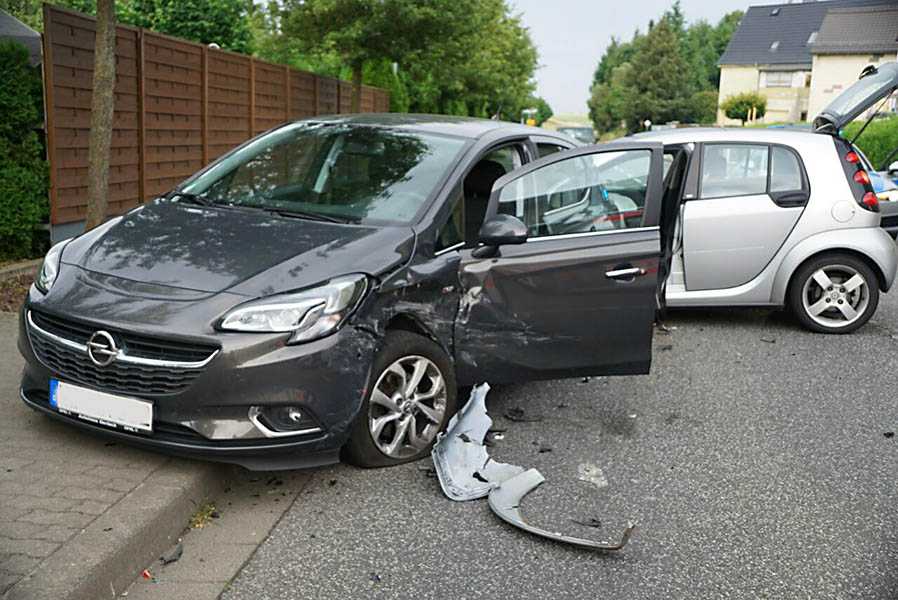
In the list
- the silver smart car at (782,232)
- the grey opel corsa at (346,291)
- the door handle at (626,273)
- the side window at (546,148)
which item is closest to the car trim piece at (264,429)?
the grey opel corsa at (346,291)

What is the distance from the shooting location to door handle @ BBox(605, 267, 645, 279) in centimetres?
544

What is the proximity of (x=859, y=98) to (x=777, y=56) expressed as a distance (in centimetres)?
7772

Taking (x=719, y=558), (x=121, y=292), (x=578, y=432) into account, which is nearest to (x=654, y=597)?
(x=719, y=558)

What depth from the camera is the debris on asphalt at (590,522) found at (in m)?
4.26

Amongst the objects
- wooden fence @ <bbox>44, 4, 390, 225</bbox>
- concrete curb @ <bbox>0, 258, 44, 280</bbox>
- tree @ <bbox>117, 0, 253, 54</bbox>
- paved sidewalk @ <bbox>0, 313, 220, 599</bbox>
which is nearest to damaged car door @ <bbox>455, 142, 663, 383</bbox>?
paved sidewalk @ <bbox>0, 313, 220, 599</bbox>

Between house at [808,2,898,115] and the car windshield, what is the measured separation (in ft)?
213

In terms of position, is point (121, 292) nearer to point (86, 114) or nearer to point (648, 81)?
point (86, 114)

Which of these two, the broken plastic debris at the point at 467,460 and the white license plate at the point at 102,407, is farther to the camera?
the broken plastic debris at the point at 467,460

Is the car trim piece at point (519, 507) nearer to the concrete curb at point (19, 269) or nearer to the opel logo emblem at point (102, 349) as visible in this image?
the opel logo emblem at point (102, 349)

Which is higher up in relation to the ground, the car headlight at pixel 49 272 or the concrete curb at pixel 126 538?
the car headlight at pixel 49 272

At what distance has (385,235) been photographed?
482 centimetres

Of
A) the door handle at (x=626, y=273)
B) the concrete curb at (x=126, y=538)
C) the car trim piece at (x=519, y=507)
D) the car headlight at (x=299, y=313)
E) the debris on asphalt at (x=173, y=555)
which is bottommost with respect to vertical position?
the debris on asphalt at (x=173, y=555)

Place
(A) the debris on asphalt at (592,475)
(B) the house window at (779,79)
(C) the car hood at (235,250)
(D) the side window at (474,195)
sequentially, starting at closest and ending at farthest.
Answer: (C) the car hood at (235,250)
(A) the debris on asphalt at (592,475)
(D) the side window at (474,195)
(B) the house window at (779,79)

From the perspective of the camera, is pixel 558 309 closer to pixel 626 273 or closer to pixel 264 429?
pixel 626 273
